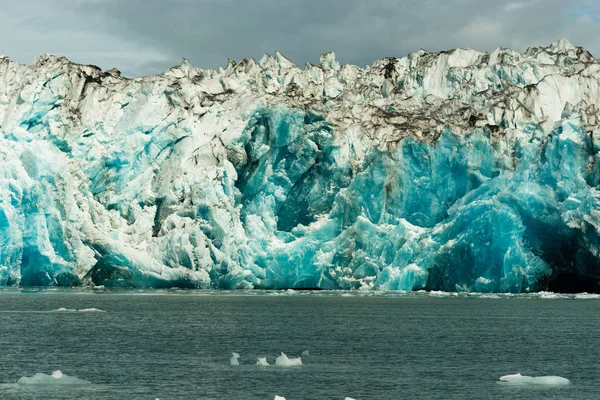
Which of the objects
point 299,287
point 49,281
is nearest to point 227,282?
point 299,287

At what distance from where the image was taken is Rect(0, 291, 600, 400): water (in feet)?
79.5

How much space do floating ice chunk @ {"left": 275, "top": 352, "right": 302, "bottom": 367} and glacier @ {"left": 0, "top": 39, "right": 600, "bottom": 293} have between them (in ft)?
95.7

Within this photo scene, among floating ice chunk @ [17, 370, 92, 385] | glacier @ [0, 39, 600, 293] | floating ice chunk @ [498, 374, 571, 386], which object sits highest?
glacier @ [0, 39, 600, 293]

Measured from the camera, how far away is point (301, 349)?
110 ft

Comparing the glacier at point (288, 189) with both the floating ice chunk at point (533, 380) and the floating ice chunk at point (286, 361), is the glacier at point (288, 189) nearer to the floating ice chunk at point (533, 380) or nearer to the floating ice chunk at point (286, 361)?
the floating ice chunk at point (286, 361)

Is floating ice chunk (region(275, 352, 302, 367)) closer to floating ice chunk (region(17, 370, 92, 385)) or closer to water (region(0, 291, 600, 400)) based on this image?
water (region(0, 291, 600, 400))

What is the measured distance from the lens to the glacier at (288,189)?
5744cm

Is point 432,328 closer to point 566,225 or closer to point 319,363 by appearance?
point 319,363

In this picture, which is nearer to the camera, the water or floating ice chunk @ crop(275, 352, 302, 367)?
the water

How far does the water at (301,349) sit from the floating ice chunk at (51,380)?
50 cm

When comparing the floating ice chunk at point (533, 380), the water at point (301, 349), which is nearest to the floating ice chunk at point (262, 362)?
the water at point (301, 349)

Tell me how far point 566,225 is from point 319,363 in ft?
101

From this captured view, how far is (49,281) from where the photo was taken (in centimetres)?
6238

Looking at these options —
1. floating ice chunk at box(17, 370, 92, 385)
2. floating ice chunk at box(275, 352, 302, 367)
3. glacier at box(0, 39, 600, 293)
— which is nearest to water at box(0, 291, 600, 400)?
floating ice chunk at box(275, 352, 302, 367)
